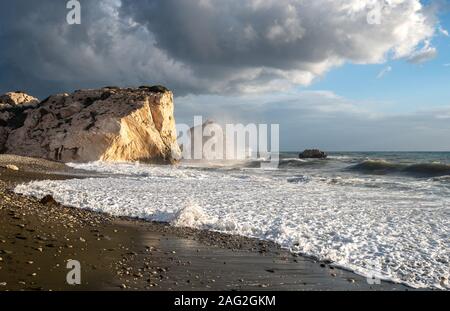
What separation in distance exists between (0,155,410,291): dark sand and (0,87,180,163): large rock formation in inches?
1200

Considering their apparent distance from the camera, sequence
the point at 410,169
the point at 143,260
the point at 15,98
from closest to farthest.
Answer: the point at 143,260 → the point at 410,169 → the point at 15,98

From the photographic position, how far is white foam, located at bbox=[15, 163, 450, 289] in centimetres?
823

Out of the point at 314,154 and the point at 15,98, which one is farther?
the point at 314,154

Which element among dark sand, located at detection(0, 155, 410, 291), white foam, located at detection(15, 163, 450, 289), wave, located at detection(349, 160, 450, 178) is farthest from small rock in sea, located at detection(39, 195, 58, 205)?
wave, located at detection(349, 160, 450, 178)

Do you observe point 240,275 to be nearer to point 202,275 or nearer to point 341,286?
point 202,275

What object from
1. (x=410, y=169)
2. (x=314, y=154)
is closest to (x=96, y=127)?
A: (x=410, y=169)

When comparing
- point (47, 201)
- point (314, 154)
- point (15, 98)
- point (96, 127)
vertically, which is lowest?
point (47, 201)

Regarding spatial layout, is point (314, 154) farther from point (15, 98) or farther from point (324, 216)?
point (324, 216)

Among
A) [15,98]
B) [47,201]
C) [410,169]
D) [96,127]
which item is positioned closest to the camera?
[47,201]

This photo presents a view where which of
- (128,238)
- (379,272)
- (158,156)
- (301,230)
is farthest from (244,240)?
(158,156)

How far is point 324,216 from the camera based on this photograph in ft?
40.5

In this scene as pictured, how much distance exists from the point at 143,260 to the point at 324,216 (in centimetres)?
640

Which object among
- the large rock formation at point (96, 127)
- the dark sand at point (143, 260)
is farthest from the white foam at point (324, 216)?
the large rock formation at point (96, 127)
